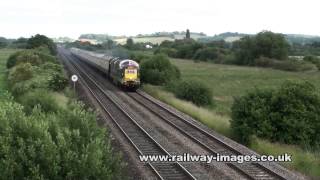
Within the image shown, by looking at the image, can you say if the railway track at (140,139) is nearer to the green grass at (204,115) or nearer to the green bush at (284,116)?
the green grass at (204,115)

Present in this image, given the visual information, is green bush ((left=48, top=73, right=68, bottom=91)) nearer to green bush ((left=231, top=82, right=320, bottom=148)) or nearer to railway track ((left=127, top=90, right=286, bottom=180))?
railway track ((left=127, top=90, right=286, bottom=180))

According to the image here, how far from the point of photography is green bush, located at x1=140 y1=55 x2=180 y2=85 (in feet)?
173

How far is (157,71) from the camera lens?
5294 centimetres

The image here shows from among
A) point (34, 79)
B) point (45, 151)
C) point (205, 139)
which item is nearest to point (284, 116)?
point (205, 139)

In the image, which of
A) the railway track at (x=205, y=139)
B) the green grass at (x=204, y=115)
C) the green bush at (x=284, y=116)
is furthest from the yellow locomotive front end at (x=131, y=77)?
the green bush at (x=284, y=116)

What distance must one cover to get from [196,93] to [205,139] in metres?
18.8

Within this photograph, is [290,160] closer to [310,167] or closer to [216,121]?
[310,167]

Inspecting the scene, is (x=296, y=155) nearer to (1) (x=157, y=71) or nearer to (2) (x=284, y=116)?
(2) (x=284, y=116)

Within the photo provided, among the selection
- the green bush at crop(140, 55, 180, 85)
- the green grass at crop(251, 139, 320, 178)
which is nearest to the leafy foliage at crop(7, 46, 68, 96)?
the green bush at crop(140, 55, 180, 85)

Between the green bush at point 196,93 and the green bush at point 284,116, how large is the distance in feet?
57.7

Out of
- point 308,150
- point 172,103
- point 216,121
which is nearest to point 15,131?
point 308,150

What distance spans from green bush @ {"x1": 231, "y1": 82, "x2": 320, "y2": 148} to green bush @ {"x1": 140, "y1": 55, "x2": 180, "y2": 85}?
3004 centimetres

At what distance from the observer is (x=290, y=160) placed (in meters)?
18.1

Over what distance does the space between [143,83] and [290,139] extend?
32.3 meters
